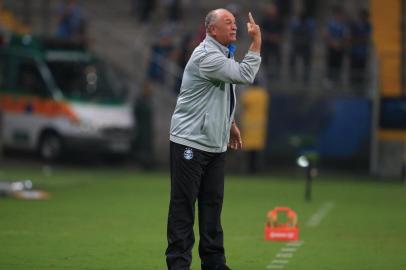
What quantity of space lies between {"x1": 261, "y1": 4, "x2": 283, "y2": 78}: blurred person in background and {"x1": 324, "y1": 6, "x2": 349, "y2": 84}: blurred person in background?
1.24m

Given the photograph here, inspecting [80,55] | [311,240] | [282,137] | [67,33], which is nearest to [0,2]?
[67,33]

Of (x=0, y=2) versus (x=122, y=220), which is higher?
(x=0, y=2)

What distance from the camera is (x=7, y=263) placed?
11.7m

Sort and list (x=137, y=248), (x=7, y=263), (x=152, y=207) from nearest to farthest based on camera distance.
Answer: (x=7, y=263), (x=137, y=248), (x=152, y=207)

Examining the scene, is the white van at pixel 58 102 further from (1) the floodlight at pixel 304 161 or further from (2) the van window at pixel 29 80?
Answer: (1) the floodlight at pixel 304 161

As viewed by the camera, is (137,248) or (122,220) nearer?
(137,248)

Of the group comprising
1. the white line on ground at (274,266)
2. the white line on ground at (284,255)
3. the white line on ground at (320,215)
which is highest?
the white line on ground at (274,266)

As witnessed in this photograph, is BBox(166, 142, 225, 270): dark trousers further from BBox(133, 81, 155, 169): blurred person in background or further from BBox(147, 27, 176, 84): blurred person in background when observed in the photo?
BBox(147, 27, 176, 84): blurred person in background

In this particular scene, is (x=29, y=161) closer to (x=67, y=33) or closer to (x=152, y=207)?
(x=67, y=33)

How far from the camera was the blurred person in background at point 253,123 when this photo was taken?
27.4 m

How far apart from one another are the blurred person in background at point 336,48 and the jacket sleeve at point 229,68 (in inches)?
760

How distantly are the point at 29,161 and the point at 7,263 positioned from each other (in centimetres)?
1821

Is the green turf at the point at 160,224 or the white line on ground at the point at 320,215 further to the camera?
the white line on ground at the point at 320,215

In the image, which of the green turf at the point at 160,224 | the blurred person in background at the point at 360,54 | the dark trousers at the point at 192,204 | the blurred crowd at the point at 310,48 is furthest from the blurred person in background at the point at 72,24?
the dark trousers at the point at 192,204
